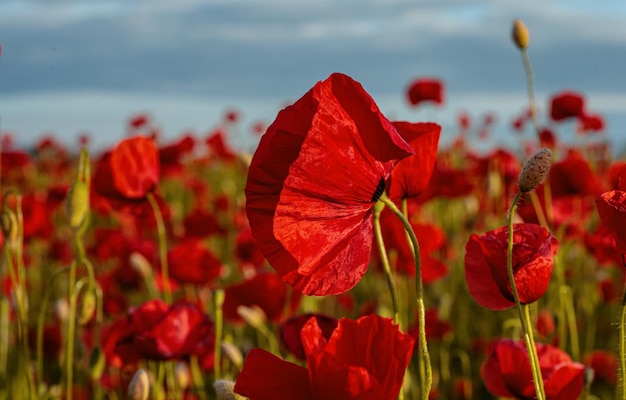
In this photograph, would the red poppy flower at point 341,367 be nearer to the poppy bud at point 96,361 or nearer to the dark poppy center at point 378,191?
the dark poppy center at point 378,191

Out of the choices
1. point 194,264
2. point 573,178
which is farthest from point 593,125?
point 194,264

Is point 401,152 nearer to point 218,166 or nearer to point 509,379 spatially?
point 509,379

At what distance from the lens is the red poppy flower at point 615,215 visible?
831mm

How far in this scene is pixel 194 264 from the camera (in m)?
2.35

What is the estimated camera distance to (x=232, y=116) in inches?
284

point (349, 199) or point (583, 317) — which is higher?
point (349, 199)

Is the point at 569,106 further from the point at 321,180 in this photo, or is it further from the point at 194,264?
the point at 321,180

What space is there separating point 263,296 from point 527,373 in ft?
2.72

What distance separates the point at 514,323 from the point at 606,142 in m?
5.27

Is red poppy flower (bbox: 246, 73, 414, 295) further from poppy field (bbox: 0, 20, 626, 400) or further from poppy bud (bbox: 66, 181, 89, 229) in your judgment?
poppy bud (bbox: 66, 181, 89, 229)

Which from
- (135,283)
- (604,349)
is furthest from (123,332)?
(604,349)

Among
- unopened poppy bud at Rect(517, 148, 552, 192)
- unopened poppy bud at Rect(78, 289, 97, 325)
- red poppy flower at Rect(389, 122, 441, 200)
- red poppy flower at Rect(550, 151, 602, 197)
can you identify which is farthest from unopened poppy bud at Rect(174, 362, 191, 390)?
red poppy flower at Rect(550, 151, 602, 197)

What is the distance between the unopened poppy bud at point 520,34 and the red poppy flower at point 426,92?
2254 millimetres

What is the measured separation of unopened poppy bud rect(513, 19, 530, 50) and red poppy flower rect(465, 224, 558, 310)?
0.77 metres
